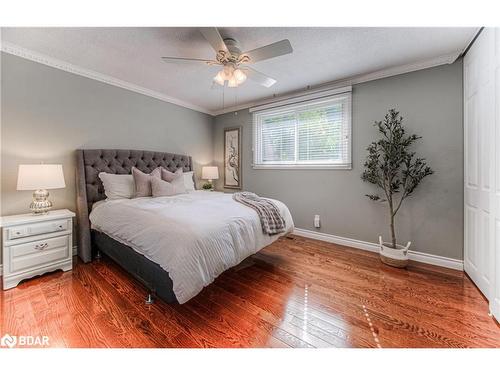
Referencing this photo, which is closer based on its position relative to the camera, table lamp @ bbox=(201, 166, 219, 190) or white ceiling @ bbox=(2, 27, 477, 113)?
white ceiling @ bbox=(2, 27, 477, 113)

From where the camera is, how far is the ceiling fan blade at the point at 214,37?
1.54 metres

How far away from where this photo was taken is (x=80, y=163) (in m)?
2.55

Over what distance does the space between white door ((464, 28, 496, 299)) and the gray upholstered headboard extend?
13.2 feet

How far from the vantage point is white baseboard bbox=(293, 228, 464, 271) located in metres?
2.29

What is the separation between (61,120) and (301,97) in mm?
3377

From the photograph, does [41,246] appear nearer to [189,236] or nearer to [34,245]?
[34,245]

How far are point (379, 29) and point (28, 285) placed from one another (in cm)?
412

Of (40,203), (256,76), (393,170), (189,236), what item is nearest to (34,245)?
(40,203)

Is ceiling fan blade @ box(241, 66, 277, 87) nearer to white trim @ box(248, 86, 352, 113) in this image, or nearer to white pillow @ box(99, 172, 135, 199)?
white trim @ box(248, 86, 352, 113)

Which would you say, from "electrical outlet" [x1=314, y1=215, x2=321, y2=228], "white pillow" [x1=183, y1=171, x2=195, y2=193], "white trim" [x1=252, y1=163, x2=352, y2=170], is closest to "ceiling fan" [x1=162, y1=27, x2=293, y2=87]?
"white trim" [x1=252, y1=163, x2=352, y2=170]

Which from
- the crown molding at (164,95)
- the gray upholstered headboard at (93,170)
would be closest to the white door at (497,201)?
the crown molding at (164,95)

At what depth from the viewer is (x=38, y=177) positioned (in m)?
2.00

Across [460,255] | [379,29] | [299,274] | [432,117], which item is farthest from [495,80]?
[299,274]

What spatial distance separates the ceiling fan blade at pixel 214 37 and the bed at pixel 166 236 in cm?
148
